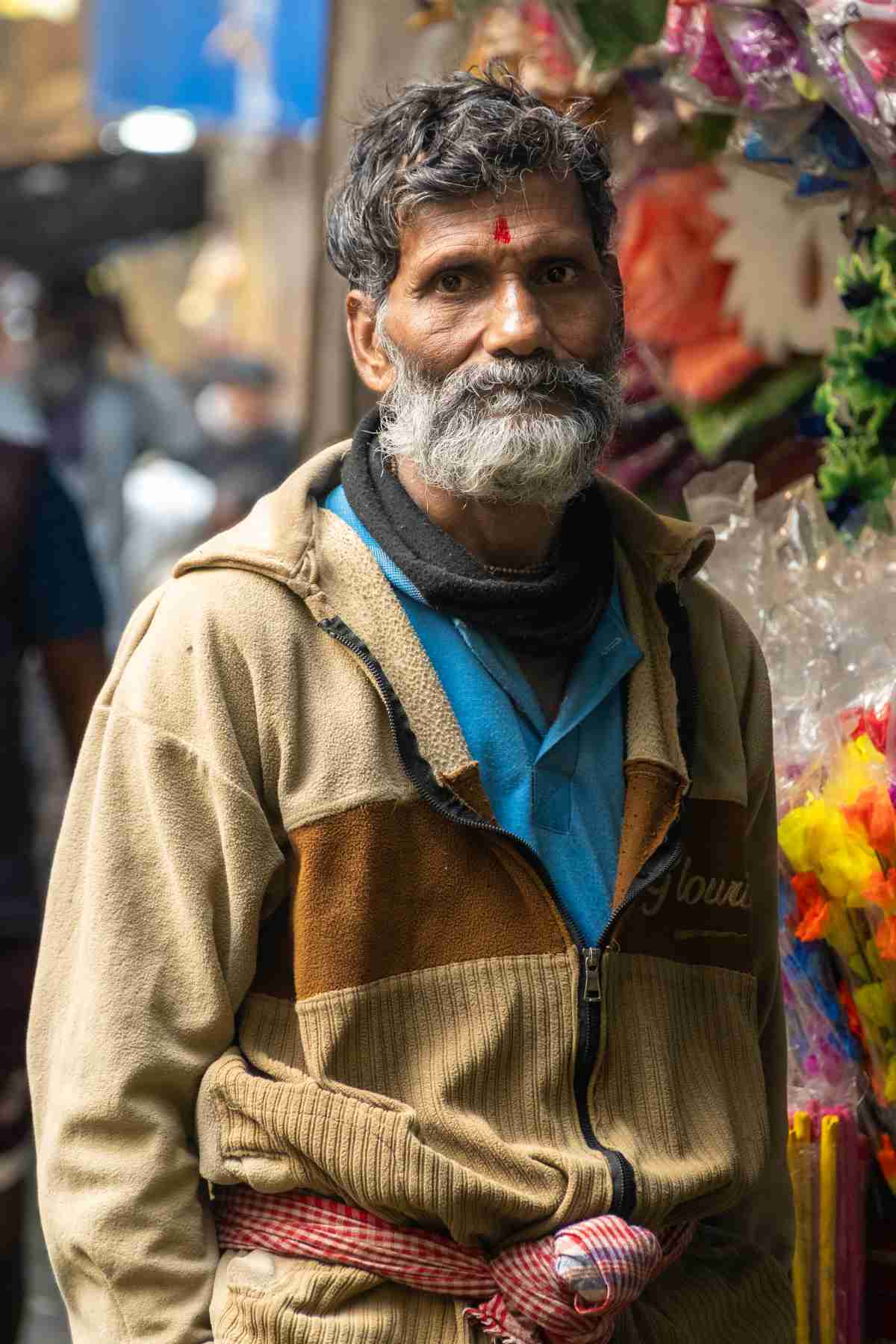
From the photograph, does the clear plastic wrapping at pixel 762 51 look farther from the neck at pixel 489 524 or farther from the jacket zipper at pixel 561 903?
the jacket zipper at pixel 561 903

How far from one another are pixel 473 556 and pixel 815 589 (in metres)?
0.95

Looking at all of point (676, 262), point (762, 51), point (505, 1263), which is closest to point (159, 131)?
point (676, 262)

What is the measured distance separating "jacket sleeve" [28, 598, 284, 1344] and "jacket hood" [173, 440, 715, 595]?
0.11m

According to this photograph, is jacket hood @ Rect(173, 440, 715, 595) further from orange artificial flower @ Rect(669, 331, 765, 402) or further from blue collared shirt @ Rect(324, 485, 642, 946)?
orange artificial flower @ Rect(669, 331, 765, 402)

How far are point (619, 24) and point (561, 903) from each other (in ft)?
4.80

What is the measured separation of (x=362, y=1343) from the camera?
1.91 metres

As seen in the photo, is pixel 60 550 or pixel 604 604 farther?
pixel 60 550

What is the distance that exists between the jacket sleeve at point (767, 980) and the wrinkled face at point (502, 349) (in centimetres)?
40

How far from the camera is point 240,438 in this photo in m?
9.28

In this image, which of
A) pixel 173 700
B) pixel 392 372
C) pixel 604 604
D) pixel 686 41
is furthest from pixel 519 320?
pixel 686 41

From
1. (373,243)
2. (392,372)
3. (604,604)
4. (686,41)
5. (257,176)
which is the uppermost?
(686,41)

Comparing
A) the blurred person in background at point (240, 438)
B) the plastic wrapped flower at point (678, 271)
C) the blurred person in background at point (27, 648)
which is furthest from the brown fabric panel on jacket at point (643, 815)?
the blurred person in background at point (240, 438)

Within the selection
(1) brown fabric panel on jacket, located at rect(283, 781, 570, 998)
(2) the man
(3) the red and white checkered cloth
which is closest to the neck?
(2) the man

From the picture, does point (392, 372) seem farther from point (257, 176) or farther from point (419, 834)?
point (257, 176)
